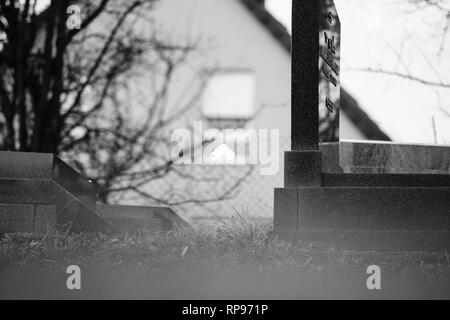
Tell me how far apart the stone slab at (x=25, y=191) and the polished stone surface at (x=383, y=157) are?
2498 millimetres

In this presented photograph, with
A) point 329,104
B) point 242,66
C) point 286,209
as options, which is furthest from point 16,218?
point 242,66

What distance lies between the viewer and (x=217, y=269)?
511 cm

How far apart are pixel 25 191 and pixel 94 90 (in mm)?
5164

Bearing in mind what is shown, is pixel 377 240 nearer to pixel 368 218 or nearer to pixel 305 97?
pixel 368 218

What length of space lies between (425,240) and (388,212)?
1.13ft

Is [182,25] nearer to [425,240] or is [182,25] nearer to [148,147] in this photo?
[148,147]

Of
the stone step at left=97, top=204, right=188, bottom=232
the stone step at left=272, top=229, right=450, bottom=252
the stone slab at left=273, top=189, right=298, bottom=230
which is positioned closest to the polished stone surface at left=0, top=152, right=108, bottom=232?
the stone step at left=97, top=204, right=188, bottom=232

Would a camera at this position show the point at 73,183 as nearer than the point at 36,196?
No

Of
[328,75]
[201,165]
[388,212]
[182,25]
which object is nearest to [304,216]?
[388,212]

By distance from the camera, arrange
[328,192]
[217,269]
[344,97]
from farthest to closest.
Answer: [344,97] → [328,192] → [217,269]

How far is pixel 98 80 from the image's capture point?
1139 cm

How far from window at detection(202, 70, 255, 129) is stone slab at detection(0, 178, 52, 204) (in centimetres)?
579

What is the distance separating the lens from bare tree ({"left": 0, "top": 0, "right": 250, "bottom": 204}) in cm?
1105

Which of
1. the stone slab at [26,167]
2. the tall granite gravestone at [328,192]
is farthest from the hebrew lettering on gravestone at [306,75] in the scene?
the stone slab at [26,167]
